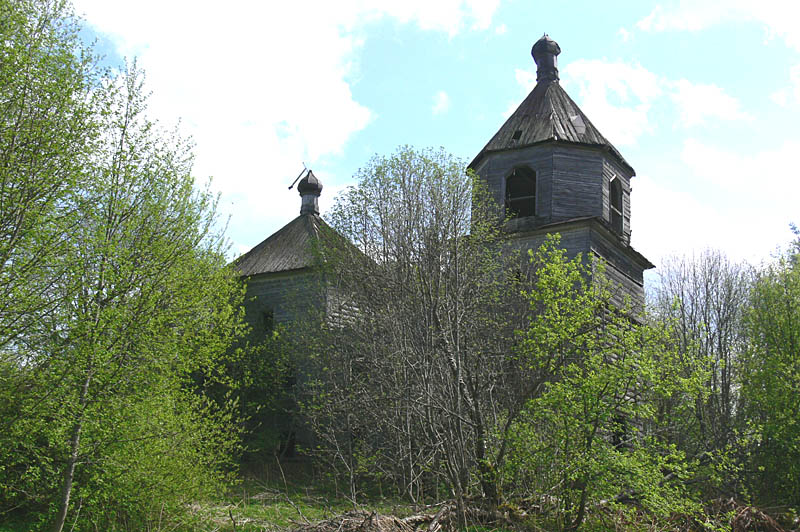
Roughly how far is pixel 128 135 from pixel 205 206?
2.28 m

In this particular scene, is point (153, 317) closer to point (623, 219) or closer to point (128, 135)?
point (128, 135)

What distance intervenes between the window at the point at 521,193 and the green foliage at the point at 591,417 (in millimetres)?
10056

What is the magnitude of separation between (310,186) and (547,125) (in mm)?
11326

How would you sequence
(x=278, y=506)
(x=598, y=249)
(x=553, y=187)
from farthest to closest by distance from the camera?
1. (x=553, y=187)
2. (x=598, y=249)
3. (x=278, y=506)

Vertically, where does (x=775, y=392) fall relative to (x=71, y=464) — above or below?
above

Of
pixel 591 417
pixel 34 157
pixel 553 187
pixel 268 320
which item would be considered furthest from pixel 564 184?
pixel 34 157

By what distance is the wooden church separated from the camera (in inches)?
748

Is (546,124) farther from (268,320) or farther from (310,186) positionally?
(268,320)

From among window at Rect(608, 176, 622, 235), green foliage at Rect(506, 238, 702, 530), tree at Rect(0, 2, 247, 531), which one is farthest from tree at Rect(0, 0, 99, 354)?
window at Rect(608, 176, 622, 235)

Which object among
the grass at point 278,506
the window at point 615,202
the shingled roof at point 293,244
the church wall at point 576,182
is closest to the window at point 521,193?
the church wall at point 576,182

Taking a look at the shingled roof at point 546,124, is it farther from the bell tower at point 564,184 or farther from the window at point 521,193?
the window at point 521,193

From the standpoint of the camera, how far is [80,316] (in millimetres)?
10391

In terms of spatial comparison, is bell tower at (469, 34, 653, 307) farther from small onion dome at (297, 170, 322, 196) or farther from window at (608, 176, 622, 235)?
small onion dome at (297, 170, 322, 196)

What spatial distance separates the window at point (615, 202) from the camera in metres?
20.1
